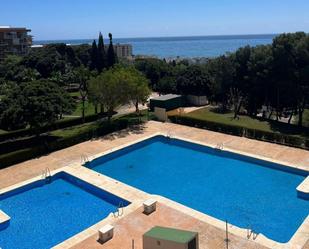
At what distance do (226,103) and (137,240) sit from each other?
103 ft

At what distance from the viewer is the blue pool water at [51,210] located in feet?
55.4

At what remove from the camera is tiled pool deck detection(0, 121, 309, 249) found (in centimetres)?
1552

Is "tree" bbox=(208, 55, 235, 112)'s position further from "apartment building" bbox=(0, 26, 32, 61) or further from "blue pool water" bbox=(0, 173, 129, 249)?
"apartment building" bbox=(0, 26, 32, 61)

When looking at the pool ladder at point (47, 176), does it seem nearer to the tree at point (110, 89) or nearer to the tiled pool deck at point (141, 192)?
the tiled pool deck at point (141, 192)

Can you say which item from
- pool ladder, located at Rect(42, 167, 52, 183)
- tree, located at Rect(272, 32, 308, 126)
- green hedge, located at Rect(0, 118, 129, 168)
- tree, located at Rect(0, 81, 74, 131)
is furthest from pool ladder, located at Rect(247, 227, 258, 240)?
tree, located at Rect(272, 32, 308, 126)

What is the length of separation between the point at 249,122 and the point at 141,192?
1904cm

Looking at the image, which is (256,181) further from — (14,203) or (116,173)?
(14,203)

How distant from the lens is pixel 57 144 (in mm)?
28094

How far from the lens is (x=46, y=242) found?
16.4 metres

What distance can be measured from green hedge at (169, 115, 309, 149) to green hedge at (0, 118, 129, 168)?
612cm

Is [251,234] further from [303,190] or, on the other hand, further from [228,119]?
[228,119]

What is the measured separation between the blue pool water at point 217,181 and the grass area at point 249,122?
646 centimetres

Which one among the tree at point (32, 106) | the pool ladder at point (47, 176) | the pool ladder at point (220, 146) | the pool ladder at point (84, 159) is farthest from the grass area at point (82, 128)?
the pool ladder at point (220, 146)

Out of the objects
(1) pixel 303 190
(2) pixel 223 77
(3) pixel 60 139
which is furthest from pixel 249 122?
(3) pixel 60 139
